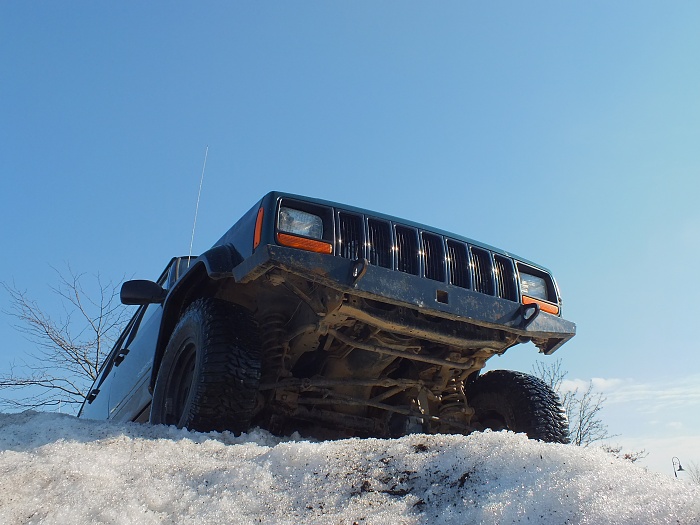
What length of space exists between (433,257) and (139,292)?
202cm

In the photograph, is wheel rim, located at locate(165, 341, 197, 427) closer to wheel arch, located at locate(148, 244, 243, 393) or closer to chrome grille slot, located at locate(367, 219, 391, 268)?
wheel arch, located at locate(148, 244, 243, 393)

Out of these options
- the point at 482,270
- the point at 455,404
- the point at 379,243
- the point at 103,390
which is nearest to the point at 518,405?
the point at 455,404

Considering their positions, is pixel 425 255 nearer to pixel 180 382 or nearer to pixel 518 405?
pixel 518 405

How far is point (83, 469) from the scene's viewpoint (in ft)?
7.68

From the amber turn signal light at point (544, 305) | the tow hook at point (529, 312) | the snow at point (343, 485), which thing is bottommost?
the snow at point (343, 485)

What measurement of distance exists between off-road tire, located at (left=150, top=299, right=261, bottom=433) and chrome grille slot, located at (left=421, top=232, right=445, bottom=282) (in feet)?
3.36

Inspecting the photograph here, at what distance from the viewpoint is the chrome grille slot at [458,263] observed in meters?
3.77

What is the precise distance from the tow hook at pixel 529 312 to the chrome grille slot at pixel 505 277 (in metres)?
0.09

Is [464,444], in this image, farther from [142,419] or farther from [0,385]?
[0,385]

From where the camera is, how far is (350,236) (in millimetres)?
3531

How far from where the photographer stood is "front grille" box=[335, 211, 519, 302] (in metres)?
3.54

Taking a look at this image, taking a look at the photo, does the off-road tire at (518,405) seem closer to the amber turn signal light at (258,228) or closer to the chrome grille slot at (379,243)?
the chrome grille slot at (379,243)

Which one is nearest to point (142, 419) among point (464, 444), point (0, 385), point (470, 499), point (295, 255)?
point (295, 255)

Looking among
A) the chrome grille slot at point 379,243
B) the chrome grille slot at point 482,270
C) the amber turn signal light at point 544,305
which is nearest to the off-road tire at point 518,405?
the amber turn signal light at point 544,305
